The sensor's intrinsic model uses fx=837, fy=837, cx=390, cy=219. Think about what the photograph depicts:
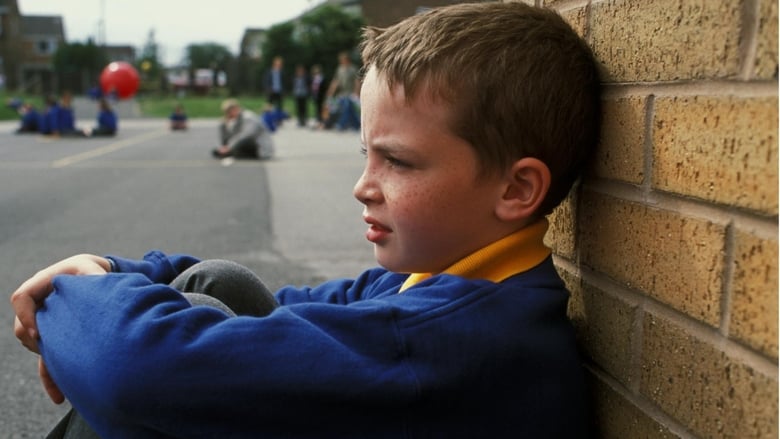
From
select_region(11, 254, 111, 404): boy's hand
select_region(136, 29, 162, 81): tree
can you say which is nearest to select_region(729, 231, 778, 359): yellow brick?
select_region(11, 254, 111, 404): boy's hand

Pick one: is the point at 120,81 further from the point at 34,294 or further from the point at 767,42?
the point at 767,42

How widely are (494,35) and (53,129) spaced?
21802 millimetres

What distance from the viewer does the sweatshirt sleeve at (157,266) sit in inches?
64.9

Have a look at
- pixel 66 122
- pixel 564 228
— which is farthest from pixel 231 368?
pixel 66 122

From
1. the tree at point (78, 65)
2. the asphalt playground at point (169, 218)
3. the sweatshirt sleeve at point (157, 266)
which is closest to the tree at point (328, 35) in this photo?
the tree at point (78, 65)

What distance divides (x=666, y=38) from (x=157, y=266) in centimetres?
110

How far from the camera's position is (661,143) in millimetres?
1192

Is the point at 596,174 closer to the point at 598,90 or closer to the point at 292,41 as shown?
the point at 598,90

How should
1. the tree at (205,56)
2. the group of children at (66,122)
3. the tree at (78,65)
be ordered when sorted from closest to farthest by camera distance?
the group of children at (66,122), the tree at (78,65), the tree at (205,56)

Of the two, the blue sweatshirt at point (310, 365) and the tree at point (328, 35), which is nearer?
the blue sweatshirt at point (310, 365)

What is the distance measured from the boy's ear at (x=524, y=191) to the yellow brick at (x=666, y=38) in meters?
0.19

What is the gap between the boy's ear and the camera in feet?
4.42

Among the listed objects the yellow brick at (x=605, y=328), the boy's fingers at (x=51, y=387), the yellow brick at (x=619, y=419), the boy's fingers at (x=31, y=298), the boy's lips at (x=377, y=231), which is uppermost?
the boy's lips at (x=377, y=231)

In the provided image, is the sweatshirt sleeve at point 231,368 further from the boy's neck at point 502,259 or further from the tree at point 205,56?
the tree at point 205,56
